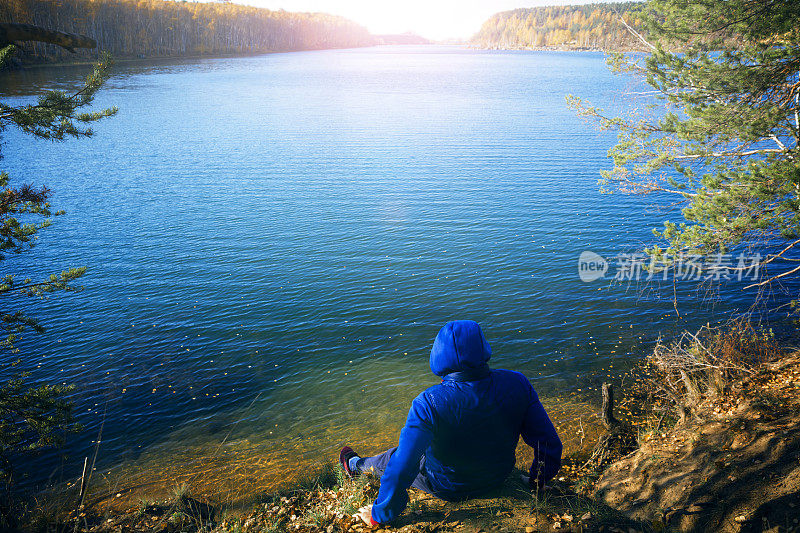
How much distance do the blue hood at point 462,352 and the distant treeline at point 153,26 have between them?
65.6 meters

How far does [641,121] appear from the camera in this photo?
13.6 metres

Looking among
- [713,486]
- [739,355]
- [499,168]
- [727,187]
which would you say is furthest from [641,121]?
[499,168]

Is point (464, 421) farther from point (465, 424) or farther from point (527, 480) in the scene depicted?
point (527, 480)

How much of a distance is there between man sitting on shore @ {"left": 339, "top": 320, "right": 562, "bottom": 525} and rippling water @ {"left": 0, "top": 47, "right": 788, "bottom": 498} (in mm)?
6287

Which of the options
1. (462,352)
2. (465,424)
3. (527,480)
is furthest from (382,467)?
(462,352)

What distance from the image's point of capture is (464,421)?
12.9 ft

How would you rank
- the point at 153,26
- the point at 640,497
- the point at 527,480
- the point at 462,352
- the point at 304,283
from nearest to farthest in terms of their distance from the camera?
the point at 462,352, the point at 527,480, the point at 640,497, the point at 304,283, the point at 153,26

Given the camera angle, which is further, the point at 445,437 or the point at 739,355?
the point at 739,355

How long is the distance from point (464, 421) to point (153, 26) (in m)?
136

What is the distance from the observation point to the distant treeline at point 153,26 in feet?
252

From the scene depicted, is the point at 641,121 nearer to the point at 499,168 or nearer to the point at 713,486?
the point at 713,486

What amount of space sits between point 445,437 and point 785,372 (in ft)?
29.1

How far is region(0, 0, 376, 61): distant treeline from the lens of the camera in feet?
252

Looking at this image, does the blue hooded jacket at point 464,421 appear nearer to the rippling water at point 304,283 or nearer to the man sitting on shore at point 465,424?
the man sitting on shore at point 465,424
